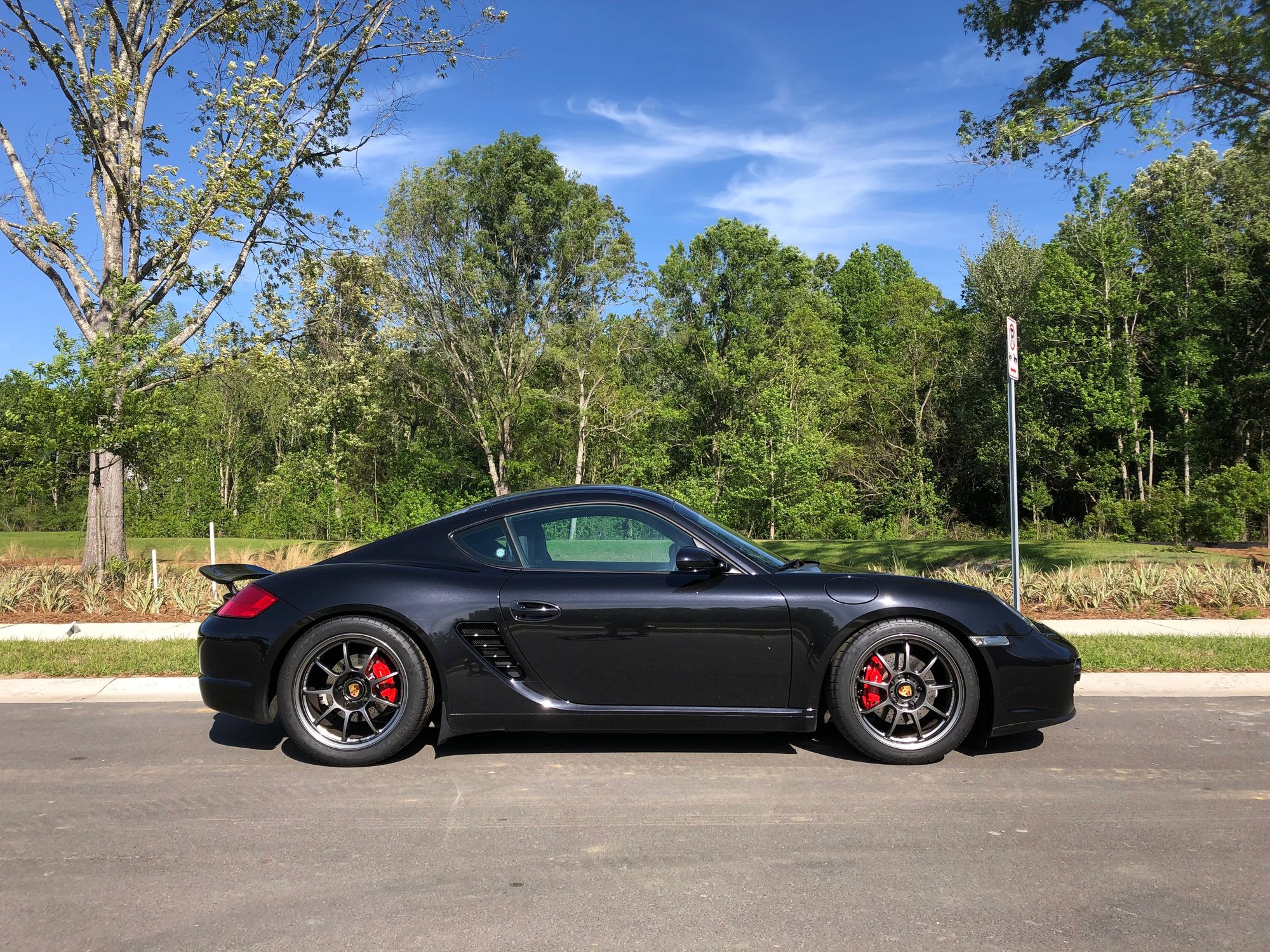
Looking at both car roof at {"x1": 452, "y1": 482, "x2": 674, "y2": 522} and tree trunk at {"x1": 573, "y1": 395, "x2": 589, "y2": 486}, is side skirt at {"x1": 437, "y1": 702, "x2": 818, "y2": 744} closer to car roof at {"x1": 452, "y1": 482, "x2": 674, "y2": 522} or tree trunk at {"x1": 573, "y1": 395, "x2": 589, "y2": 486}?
car roof at {"x1": 452, "y1": 482, "x2": 674, "y2": 522}

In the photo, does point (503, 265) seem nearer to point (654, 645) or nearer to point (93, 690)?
point (93, 690)

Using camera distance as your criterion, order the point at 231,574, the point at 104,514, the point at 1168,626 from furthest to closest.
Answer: the point at 104,514 → the point at 1168,626 → the point at 231,574

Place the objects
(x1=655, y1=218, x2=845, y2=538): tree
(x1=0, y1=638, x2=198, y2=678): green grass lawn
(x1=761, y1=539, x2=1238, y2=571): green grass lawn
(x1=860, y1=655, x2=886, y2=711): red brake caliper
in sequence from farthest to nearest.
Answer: (x1=655, y1=218, x2=845, y2=538): tree, (x1=761, y1=539, x2=1238, y2=571): green grass lawn, (x1=0, y1=638, x2=198, y2=678): green grass lawn, (x1=860, y1=655, x2=886, y2=711): red brake caliper

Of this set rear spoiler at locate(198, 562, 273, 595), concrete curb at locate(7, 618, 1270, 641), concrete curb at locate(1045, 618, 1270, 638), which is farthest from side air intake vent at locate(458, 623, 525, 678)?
concrete curb at locate(1045, 618, 1270, 638)

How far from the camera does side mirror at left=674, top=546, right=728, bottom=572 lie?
433 cm

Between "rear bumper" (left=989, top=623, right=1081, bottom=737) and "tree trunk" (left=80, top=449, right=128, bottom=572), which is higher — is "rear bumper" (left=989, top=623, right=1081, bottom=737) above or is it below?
below

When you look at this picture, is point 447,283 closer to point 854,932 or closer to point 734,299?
point 734,299

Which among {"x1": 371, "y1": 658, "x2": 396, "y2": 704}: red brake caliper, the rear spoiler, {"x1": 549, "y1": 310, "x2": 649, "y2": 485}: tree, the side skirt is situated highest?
{"x1": 549, "y1": 310, "x2": 649, "y2": 485}: tree

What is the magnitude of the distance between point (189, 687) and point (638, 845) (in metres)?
4.32

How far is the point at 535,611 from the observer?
14.4 feet

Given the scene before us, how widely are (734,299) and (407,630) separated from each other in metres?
35.4

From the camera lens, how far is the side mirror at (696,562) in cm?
433

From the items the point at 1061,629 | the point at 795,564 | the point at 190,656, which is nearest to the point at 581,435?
the point at 1061,629

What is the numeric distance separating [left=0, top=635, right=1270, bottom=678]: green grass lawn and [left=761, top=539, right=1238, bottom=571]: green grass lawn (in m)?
6.13
